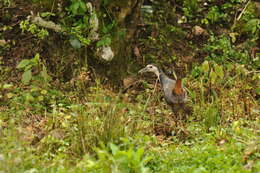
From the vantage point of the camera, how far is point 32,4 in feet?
30.2

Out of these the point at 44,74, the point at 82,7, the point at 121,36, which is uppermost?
the point at 82,7

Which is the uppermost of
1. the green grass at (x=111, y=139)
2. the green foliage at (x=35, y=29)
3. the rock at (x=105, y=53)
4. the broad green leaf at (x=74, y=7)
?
the broad green leaf at (x=74, y=7)

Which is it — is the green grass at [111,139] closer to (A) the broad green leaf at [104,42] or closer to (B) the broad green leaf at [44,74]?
(B) the broad green leaf at [44,74]

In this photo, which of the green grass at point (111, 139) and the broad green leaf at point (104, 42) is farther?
the broad green leaf at point (104, 42)

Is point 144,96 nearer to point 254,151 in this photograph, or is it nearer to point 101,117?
point 101,117

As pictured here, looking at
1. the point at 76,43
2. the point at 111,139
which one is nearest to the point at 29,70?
the point at 76,43

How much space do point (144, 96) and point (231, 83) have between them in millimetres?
1351

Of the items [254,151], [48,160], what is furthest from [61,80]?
[254,151]

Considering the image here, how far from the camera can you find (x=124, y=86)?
28.1ft

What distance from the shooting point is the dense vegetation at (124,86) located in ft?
17.3

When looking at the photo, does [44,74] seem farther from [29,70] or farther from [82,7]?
[82,7]

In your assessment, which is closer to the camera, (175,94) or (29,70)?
(175,94)

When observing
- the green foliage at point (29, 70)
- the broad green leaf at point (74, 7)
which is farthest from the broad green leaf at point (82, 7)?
the green foliage at point (29, 70)

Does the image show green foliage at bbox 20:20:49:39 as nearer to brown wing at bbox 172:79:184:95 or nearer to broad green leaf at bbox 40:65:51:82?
broad green leaf at bbox 40:65:51:82
